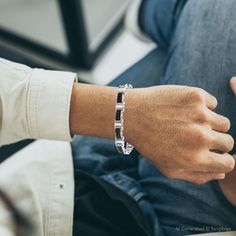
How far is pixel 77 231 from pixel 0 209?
0.42 ft

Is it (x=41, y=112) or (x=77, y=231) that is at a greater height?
(x=41, y=112)

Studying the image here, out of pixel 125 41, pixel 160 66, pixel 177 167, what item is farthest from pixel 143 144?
pixel 125 41

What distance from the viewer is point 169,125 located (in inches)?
22.7

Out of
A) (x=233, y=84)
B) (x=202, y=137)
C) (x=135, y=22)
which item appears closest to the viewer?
(x=202, y=137)

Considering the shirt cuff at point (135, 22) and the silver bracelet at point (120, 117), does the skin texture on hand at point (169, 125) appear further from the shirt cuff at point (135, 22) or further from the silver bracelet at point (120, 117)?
the shirt cuff at point (135, 22)

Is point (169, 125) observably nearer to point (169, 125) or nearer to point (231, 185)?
point (169, 125)

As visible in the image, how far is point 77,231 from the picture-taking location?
2.20 ft

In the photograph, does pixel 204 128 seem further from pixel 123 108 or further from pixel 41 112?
pixel 41 112

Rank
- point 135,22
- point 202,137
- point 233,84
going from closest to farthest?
point 202,137 → point 233,84 → point 135,22

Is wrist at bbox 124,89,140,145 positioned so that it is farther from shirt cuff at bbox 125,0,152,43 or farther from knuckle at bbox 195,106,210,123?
shirt cuff at bbox 125,0,152,43

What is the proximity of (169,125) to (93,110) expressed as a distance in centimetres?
11

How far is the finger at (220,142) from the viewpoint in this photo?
0.57m

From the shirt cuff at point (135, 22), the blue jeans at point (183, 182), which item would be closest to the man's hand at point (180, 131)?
the blue jeans at point (183, 182)

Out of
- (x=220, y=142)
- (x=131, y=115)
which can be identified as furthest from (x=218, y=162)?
(x=131, y=115)
